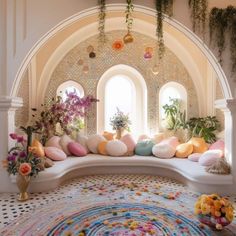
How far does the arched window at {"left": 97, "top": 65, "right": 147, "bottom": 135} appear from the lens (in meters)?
5.87

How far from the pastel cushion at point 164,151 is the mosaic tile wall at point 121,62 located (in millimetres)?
962

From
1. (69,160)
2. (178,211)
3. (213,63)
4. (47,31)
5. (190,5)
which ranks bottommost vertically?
(178,211)

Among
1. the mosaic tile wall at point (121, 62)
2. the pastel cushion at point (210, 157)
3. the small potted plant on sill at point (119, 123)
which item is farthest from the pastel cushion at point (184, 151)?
the small potted plant on sill at point (119, 123)

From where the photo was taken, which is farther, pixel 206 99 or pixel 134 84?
pixel 134 84

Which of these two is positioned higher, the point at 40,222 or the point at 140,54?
the point at 140,54

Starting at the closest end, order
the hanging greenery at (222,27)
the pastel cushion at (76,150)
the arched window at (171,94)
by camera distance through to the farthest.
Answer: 1. the hanging greenery at (222,27)
2. the pastel cushion at (76,150)
3. the arched window at (171,94)

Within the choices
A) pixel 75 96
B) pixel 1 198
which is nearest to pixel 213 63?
pixel 75 96

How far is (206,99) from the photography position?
222 inches

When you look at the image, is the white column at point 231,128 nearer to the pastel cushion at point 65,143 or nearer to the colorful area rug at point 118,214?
the colorful area rug at point 118,214

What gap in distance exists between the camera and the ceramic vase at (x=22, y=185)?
3.39m

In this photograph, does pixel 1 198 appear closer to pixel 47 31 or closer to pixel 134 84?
pixel 47 31

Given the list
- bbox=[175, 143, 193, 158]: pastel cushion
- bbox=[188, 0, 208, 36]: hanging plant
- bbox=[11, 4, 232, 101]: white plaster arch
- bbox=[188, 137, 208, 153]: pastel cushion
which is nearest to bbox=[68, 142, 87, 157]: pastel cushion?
bbox=[11, 4, 232, 101]: white plaster arch

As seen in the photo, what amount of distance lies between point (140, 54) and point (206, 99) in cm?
197

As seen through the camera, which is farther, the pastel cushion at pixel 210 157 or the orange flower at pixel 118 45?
the orange flower at pixel 118 45
